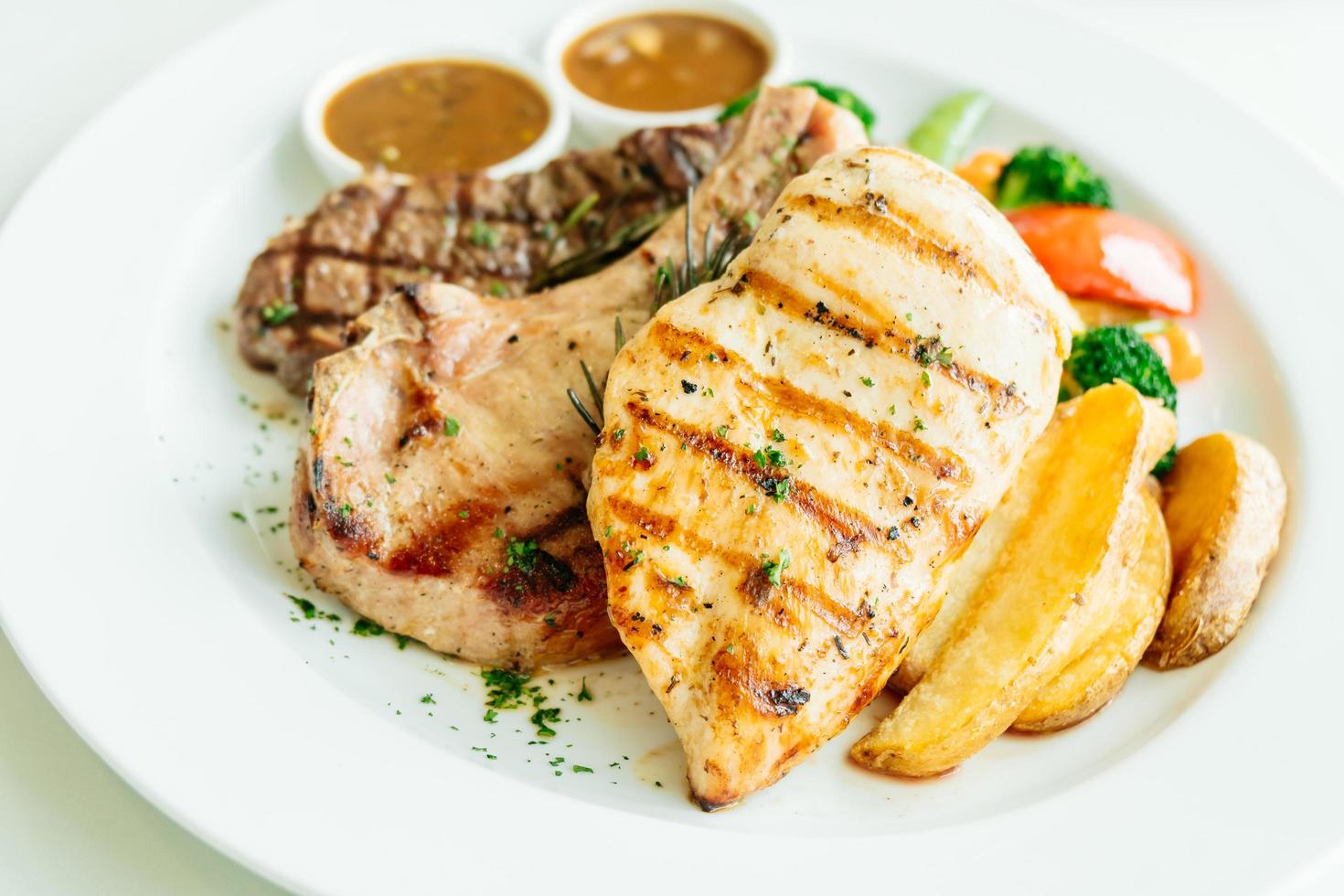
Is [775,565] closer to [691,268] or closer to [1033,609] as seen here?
[1033,609]

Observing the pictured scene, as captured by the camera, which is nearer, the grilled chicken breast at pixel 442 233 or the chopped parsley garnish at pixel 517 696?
the chopped parsley garnish at pixel 517 696

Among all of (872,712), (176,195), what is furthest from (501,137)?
(872,712)

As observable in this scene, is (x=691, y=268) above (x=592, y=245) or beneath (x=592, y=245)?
Result: above

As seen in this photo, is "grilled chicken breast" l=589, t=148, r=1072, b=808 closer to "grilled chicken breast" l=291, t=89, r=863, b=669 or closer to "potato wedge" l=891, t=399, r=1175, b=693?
"potato wedge" l=891, t=399, r=1175, b=693

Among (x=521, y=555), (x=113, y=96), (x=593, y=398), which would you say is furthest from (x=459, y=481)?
(x=113, y=96)

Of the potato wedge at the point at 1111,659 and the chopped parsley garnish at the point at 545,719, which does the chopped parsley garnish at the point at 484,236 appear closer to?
the chopped parsley garnish at the point at 545,719

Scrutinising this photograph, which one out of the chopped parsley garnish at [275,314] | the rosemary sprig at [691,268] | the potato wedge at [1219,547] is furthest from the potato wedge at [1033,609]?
the chopped parsley garnish at [275,314]

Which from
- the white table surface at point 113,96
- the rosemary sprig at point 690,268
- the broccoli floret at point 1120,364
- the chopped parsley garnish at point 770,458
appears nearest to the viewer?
the chopped parsley garnish at point 770,458
